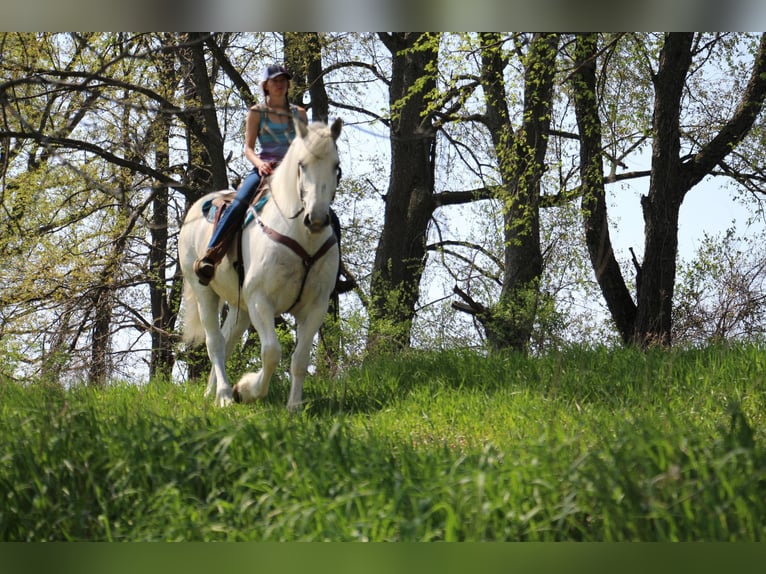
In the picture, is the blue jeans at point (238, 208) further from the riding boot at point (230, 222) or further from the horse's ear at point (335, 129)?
the horse's ear at point (335, 129)

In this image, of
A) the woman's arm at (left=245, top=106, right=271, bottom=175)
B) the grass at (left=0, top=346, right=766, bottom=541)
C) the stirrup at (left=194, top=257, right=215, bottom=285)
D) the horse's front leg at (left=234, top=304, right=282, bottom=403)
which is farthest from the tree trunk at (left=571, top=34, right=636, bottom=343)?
the grass at (left=0, top=346, right=766, bottom=541)

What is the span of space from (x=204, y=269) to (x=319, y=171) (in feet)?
7.68

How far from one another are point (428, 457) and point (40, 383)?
16.7ft

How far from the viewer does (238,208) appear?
8.16 m

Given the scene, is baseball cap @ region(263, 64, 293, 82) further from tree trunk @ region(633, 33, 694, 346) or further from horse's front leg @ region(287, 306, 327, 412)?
tree trunk @ region(633, 33, 694, 346)

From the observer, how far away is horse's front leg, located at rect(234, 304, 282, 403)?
7.55m

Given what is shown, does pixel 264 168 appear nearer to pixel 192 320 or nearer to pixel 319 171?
pixel 319 171

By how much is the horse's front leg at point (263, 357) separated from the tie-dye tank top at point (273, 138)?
57.3 inches

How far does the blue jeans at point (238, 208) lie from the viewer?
8.16 metres

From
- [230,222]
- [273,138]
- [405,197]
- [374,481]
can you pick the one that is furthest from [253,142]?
[405,197]

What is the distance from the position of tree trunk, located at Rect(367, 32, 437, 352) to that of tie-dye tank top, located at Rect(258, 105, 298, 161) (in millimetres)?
5861

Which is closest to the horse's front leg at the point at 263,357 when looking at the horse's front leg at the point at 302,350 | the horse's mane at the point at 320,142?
the horse's front leg at the point at 302,350
